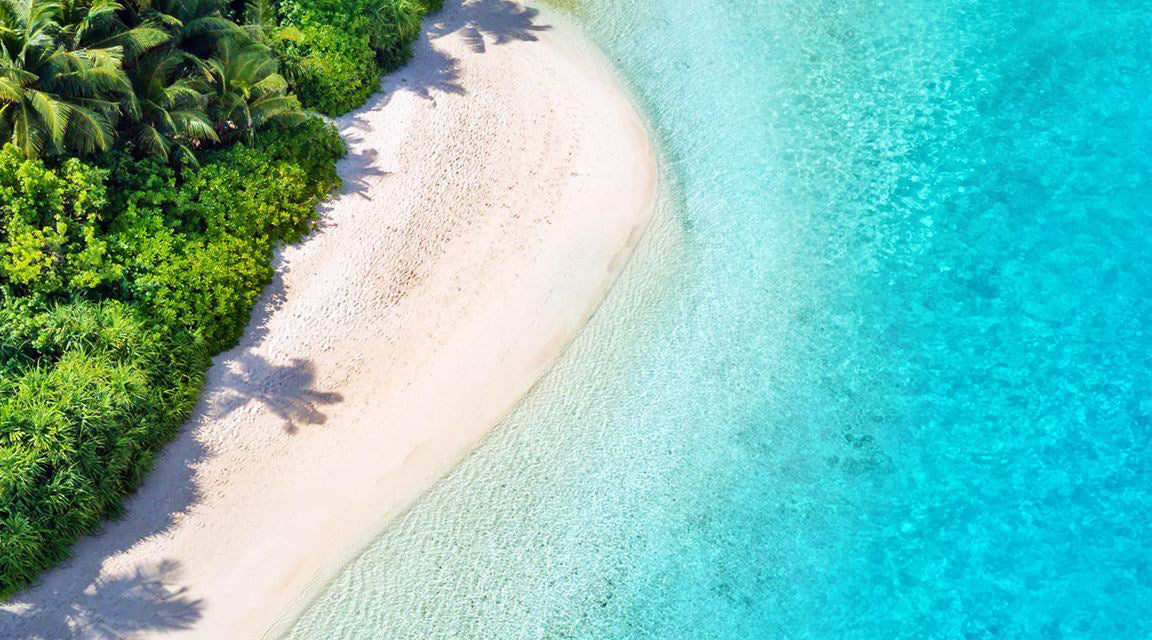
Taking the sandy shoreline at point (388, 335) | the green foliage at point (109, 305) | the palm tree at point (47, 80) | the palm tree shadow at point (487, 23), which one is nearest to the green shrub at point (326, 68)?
the sandy shoreline at point (388, 335)

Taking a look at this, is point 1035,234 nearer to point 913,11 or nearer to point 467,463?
point 913,11

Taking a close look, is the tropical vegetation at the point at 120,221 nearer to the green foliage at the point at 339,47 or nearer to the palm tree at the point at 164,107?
the palm tree at the point at 164,107

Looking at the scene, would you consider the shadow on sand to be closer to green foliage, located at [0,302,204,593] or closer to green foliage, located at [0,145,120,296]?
green foliage, located at [0,302,204,593]

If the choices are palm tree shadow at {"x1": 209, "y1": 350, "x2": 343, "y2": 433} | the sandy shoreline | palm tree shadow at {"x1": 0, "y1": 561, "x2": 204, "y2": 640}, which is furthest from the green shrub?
palm tree shadow at {"x1": 0, "y1": 561, "x2": 204, "y2": 640}

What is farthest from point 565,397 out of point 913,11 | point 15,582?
point 913,11

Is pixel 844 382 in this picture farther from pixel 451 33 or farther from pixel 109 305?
pixel 109 305
